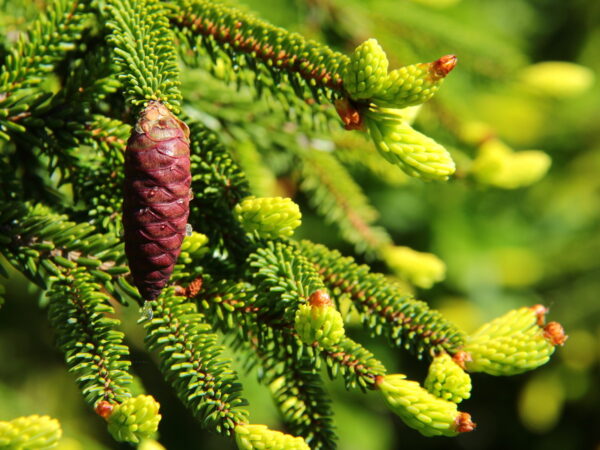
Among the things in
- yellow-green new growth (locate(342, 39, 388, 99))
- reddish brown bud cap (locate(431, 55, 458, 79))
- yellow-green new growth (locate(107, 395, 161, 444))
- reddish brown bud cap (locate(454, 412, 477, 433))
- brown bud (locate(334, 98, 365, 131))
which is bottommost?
yellow-green new growth (locate(107, 395, 161, 444))

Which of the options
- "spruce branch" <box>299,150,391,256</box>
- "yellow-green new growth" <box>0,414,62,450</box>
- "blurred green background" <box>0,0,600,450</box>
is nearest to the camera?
"yellow-green new growth" <box>0,414,62,450</box>

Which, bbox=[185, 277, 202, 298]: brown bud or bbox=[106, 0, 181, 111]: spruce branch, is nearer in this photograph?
bbox=[106, 0, 181, 111]: spruce branch

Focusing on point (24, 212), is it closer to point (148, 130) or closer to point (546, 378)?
point (148, 130)

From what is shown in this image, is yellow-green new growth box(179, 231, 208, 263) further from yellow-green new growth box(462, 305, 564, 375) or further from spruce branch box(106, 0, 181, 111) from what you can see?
yellow-green new growth box(462, 305, 564, 375)

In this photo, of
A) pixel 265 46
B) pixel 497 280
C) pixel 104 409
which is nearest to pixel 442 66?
pixel 265 46

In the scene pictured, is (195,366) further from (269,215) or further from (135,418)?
(269,215)

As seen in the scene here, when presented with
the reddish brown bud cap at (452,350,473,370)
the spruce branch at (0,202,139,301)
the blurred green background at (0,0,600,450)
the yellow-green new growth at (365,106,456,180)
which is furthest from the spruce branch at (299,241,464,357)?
the blurred green background at (0,0,600,450)

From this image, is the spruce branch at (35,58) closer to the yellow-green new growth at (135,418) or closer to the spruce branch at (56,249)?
the spruce branch at (56,249)
